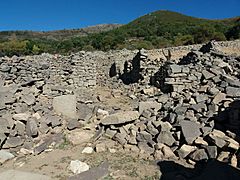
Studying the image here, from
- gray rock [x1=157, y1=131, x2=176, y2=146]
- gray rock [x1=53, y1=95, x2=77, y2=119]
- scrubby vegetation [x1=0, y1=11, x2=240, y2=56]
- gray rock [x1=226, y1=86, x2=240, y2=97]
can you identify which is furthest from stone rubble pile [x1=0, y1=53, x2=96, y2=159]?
scrubby vegetation [x1=0, y1=11, x2=240, y2=56]

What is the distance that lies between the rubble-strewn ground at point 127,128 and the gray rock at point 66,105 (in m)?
0.03

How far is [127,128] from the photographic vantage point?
855 cm

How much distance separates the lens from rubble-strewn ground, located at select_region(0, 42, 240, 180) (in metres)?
6.61

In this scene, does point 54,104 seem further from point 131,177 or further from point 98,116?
point 131,177

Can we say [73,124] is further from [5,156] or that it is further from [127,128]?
[5,156]

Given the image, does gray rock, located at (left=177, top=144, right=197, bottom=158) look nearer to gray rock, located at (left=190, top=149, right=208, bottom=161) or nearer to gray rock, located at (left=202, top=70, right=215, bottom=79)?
gray rock, located at (left=190, top=149, right=208, bottom=161)

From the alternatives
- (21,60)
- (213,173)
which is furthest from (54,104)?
(213,173)

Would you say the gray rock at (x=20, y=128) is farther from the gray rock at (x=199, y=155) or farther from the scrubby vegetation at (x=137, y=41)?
the scrubby vegetation at (x=137, y=41)

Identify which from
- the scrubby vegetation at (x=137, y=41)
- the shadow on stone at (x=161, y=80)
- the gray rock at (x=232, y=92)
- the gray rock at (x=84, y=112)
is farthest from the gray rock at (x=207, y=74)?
the scrubby vegetation at (x=137, y=41)

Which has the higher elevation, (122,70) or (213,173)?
(122,70)

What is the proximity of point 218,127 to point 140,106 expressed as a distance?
2.71m

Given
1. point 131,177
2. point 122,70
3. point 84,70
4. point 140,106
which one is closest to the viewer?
point 131,177

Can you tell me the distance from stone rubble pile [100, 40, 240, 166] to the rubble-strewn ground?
0.9 inches

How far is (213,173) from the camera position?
5691 millimetres
